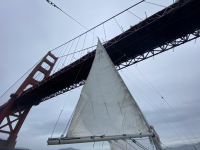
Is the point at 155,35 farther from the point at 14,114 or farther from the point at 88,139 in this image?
the point at 14,114

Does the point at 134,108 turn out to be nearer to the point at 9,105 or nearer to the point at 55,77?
the point at 55,77

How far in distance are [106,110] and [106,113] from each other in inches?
4.7

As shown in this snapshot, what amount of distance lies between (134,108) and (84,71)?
37.2ft

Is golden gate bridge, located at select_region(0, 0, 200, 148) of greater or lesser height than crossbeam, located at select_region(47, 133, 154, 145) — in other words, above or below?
above

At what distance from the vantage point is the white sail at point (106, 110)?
3.85 m

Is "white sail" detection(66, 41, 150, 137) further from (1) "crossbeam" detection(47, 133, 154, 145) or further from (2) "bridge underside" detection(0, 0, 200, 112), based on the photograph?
(2) "bridge underside" detection(0, 0, 200, 112)

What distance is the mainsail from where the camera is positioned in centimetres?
371

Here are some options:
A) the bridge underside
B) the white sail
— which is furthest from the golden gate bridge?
the white sail

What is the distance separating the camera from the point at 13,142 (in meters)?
17.2

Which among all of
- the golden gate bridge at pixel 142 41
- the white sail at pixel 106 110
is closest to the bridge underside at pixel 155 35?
the golden gate bridge at pixel 142 41

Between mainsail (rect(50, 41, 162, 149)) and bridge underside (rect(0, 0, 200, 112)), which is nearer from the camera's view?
mainsail (rect(50, 41, 162, 149))

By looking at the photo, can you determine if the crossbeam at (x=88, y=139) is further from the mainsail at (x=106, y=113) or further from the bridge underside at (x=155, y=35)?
the bridge underside at (x=155, y=35)

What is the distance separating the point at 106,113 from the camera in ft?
14.4

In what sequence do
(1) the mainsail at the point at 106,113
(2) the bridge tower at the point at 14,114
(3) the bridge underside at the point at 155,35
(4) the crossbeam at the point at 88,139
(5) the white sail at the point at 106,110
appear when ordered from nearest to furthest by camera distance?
(4) the crossbeam at the point at 88,139, (1) the mainsail at the point at 106,113, (5) the white sail at the point at 106,110, (3) the bridge underside at the point at 155,35, (2) the bridge tower at the point at 14,114
